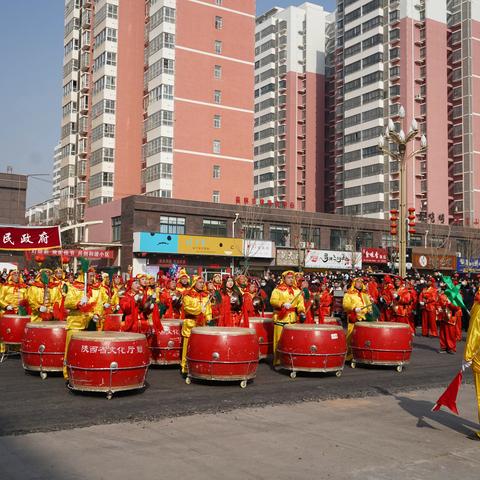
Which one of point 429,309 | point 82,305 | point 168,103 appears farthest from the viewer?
point 168,103

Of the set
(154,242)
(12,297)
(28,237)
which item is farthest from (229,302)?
(154,242)

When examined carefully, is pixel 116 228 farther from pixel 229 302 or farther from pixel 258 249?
pixel 229 302

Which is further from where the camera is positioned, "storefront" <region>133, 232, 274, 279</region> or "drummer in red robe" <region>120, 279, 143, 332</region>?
"storefront" <region>133, 232, 274, 279</region>

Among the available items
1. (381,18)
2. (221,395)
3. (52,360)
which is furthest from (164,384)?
(381,18)

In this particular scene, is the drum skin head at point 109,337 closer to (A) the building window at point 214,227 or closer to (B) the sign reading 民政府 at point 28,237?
(B) the sign reading 民政府 at point 28,237

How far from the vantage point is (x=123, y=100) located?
57156mm

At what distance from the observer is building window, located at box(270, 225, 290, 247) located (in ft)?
167

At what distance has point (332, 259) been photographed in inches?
2085

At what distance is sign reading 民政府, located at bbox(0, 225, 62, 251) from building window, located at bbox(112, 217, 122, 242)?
33478mm

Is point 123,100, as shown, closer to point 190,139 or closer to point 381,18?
point 190,139

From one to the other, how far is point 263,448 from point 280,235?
149ft

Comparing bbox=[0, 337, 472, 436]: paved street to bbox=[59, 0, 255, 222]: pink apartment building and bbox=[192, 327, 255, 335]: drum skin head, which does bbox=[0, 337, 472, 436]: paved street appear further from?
bbox=[59, 0, 255, 222]: pink apartment building

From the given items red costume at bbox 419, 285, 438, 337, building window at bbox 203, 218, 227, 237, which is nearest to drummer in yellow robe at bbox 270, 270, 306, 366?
red costume at bbox 419, 285, 438, 337

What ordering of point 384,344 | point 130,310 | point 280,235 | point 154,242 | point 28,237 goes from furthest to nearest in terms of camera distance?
point 280,235, point 154,242, point 28,237, point 384,344, point 130,310
